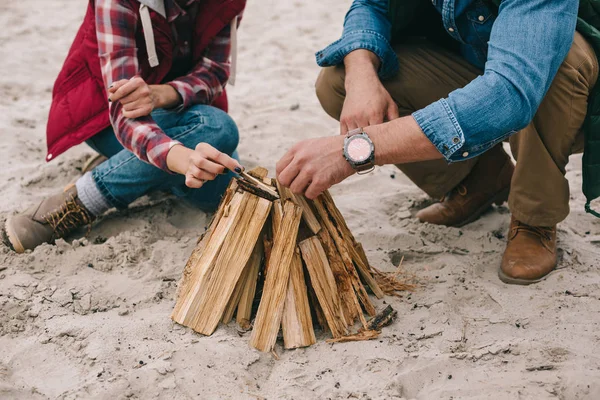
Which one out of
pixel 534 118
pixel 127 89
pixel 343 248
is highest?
pixel 127 89

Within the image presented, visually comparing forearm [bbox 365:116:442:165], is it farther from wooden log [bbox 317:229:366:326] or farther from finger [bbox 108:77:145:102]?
finger [bbox 108:77:145:102]

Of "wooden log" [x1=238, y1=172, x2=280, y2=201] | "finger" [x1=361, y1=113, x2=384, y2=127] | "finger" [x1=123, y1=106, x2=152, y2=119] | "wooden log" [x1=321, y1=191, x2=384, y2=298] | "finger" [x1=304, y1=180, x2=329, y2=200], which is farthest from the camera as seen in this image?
"finger" [x1=123, y1=106, x2=152, y2=119]

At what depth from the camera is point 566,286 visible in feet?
7.83

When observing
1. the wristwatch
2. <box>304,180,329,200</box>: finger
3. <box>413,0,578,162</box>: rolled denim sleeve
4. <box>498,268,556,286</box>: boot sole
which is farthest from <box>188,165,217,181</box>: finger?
<box>498,268,556,286</box>: boot sole

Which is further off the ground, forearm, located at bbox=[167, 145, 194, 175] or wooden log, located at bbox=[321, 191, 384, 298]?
forearm, located at bbox=[167, 145, 194, 175]

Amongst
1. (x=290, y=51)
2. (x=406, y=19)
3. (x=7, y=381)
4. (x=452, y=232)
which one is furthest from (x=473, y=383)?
(x=290, y=51)

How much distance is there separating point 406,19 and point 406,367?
5.00ft

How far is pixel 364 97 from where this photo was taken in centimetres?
243

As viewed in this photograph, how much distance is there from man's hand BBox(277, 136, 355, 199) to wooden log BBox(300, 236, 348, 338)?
22 centimetres

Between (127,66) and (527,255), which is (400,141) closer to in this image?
(527,255)

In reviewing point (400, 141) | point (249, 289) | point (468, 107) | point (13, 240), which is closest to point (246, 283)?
point (249, 289)

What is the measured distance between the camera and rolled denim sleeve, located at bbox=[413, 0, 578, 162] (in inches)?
76.5

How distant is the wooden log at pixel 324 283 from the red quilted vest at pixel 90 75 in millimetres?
1134

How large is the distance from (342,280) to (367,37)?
1.05 metres
